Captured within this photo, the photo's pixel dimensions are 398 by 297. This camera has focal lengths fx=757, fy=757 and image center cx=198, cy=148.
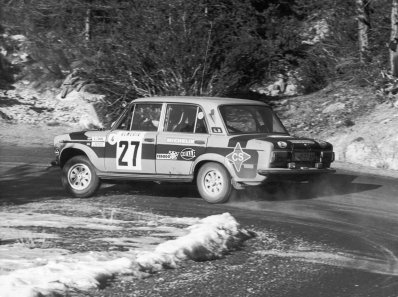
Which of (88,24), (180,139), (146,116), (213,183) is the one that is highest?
(88,24)

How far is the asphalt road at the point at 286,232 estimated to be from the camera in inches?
261

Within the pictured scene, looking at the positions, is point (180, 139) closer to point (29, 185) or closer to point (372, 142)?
point (29, 185)

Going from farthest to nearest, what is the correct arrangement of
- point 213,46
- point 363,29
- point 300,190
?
point 363,29, point 213,46, point 300,190

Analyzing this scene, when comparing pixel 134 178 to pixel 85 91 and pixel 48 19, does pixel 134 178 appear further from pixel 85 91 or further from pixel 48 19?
pixel 48 19

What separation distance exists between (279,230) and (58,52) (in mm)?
17995

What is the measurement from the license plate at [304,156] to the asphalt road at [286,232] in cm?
72

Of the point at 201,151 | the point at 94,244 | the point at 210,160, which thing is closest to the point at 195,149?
the point at 201,151

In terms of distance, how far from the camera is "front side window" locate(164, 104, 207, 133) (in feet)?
37.9

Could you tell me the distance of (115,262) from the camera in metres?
6.97

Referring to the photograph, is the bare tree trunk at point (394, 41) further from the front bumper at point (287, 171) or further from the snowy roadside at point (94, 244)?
the snowy roadside at point (94, 244)

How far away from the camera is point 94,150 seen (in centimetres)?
1213

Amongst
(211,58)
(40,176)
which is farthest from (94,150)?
(211,58)

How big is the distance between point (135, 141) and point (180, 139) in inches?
29.6

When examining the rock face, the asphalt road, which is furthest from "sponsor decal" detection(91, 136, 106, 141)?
the rock face
